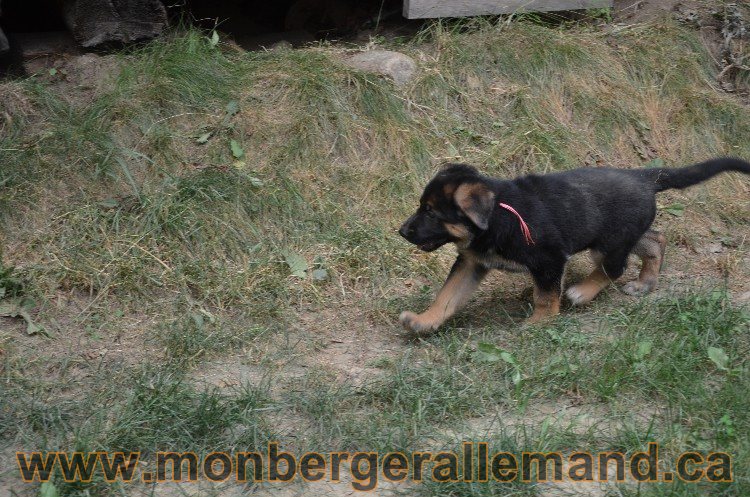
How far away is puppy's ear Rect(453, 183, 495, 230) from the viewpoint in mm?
5438

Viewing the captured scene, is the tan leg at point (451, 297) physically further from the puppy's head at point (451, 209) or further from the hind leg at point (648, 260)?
the hind leg at point (648, 260)

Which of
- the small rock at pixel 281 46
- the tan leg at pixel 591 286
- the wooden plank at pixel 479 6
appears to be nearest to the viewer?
the tan leg at pixel 591 286

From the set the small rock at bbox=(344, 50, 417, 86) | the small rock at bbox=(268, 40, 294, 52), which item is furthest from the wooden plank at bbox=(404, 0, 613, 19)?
the small rock at bbox=(268, 40, 294, 52)

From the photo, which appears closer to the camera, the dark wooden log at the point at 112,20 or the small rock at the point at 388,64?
the dark wooden log at the point at 112,20

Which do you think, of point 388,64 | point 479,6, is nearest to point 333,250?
point 388,64

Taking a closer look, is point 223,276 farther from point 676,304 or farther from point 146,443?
point 676,304

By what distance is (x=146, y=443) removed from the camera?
4.39 meters

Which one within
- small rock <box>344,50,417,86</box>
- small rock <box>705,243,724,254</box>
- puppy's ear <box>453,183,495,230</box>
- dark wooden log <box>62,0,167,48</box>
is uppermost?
dark wooden log <box>62,0,167,48</box>

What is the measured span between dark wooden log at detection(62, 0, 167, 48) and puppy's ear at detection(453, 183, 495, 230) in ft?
12.3

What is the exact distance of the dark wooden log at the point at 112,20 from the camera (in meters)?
7.59

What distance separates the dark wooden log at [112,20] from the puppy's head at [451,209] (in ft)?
11.6

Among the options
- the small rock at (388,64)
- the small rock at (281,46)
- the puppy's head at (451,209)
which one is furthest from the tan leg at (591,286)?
the small rock at (281,46)

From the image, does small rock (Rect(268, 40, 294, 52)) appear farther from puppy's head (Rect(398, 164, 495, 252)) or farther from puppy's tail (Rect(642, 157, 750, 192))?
puppy's tail (Rect(642, 157, 750, 192))

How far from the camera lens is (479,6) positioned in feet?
28.5
